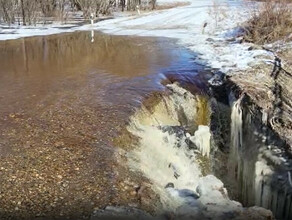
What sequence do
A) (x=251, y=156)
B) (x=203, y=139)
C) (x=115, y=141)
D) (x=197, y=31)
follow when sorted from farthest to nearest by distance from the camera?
1. (x=197, y=31)
2. (x=203, y=139)
3. (x=251, y=156)
4. (x=115, y=141)

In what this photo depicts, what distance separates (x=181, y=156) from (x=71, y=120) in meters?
2.05

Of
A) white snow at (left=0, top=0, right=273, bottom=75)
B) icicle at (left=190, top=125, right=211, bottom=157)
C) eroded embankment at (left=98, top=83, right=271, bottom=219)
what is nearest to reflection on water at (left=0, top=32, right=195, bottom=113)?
eroded embankment at (left=98, top=83, right=271, bottom=219)

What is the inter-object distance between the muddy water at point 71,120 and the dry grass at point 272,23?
118 inches

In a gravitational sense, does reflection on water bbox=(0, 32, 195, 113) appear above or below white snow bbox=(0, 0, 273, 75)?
below

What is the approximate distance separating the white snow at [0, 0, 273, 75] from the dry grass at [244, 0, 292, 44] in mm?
841

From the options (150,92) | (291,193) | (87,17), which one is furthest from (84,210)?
(87,17)

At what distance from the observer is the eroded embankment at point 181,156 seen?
486 cm

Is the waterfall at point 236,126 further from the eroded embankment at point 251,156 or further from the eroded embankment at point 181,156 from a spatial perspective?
the eroded embankment at point 181,156

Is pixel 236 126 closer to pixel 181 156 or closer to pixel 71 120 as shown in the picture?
pixel 181 156

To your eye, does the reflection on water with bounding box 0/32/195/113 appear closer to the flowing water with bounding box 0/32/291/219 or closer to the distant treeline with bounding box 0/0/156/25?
the flowing water with bounding box 0/32/291/219

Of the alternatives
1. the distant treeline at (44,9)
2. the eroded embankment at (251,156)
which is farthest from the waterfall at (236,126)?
the distant treeline at (44,9)

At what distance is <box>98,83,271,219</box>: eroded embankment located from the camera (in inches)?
191

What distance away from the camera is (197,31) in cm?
1961

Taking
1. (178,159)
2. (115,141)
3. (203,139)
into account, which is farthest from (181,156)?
(115,141)
